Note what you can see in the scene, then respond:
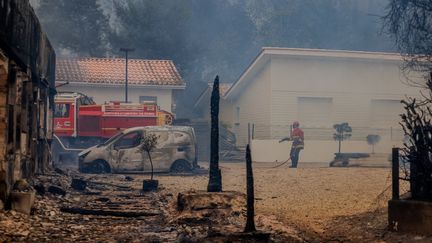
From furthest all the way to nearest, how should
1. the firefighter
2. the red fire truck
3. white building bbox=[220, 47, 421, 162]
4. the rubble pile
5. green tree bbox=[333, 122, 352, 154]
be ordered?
white building bbox=[220, 47, 421, 162] < green tree bbox=[333, 122, 352, 154] < the red fire truck < the firefighter < the rubble pile

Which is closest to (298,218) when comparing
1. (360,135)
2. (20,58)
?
(20,58)

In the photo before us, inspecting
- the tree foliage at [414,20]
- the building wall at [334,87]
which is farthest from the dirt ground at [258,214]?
the building wall at [334,87]

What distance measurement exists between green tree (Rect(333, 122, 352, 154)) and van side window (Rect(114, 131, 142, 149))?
12309mm

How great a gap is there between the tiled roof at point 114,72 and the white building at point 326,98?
7.38m

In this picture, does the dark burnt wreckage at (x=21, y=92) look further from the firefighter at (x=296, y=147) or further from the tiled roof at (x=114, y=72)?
the tiled roof at (x=114, y=72)

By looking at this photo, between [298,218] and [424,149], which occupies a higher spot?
[424,149]

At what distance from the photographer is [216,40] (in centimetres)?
5969

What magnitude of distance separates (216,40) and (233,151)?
98.1 feet

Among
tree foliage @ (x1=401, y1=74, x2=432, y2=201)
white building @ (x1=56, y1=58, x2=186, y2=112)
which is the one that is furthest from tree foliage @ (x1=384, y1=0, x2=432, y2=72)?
white building @ (x1=56, y1=58, x2=186, y2=112)

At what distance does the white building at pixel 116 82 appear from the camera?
3416 cm

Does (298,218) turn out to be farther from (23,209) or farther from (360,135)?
(360,135)

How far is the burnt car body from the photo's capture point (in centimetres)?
2030

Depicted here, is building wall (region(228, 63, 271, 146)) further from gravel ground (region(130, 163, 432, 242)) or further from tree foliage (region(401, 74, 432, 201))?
tree foliage (region(401, 74, 432, 201))

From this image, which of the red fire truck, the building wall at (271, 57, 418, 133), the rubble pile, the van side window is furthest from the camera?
the building wall at (271, 57, 418, 133)
